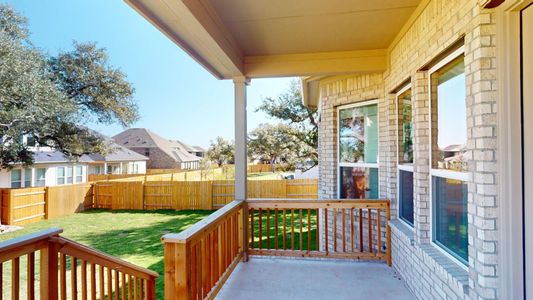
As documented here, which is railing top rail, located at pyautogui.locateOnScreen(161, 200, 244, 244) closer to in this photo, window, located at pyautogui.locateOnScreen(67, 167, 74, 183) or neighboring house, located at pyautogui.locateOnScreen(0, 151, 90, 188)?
neighboring house, located at pyautogui.locateOnScreen(0, 151, 90, 188)

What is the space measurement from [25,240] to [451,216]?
288cm

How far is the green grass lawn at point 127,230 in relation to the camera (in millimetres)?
6400

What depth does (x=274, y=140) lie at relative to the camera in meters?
17.4

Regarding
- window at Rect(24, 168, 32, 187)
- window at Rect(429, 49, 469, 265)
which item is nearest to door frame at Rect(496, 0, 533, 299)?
window at Rect(429, 49, 469, 265)

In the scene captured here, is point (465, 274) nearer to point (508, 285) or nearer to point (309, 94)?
point (508, 285)

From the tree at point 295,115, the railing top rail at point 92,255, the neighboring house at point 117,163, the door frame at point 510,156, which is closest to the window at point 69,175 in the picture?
the neighboring house at point 117,163

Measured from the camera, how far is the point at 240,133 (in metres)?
3.92

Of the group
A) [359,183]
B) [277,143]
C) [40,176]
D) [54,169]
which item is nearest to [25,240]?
[359,183]

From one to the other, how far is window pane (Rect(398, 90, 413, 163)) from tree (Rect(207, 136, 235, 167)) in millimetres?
25776

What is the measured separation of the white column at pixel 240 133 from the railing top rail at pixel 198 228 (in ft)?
1.07

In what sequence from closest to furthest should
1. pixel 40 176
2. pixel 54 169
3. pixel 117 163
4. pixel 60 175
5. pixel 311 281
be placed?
pixel 311 281
pixel 40 176
pixel 54 169
pixel 60 175
pixel 117 163

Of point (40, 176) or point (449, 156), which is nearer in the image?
point (449, 156)

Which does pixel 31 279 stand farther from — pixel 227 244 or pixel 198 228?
Answer: pixel 227 244

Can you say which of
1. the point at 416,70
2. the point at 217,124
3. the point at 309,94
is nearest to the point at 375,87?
the point at 416,70
